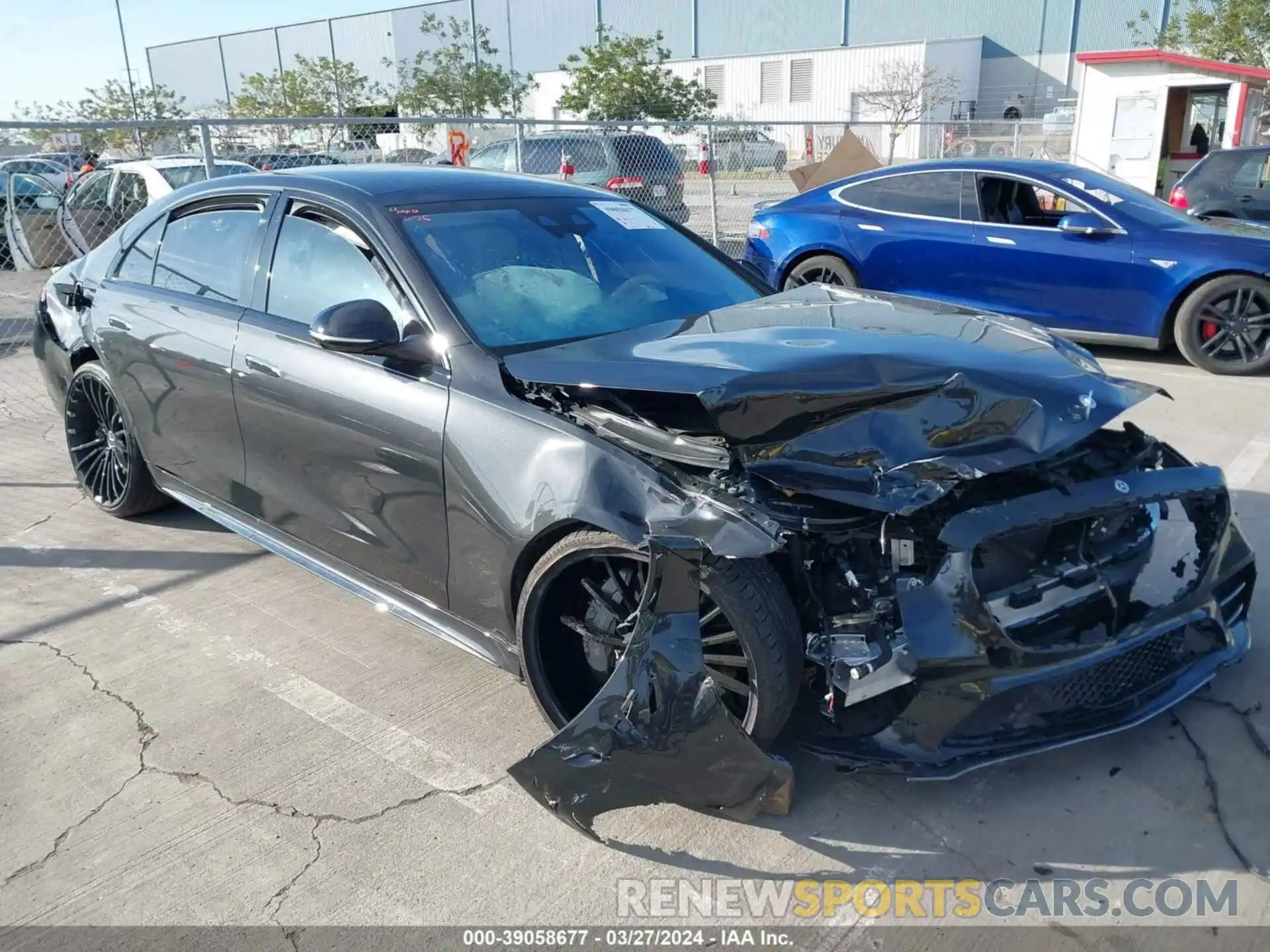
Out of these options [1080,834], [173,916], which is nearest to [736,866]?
[1080,834]

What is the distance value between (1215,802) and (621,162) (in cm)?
1275

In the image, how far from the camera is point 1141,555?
292 centimetres

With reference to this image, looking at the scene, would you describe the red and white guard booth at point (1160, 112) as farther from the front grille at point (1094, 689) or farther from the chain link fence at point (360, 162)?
the front grille at point (1094, 689)

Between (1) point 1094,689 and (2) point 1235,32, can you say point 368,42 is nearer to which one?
(2) point 1235,32

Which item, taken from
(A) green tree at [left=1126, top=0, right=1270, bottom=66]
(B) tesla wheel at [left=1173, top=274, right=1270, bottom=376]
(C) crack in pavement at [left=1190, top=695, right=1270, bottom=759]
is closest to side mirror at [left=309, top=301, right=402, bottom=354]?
(C) crack in pavement at [left=1190, top=695, right=1270, bottom=759]

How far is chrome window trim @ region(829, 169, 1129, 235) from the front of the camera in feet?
24.2

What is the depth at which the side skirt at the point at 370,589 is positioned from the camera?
10.3 ft

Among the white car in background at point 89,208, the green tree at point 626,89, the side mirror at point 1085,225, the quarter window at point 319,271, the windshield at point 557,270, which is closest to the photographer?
the windshield at point 557,270

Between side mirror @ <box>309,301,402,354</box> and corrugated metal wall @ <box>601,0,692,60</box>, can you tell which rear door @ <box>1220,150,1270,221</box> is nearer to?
side mirror @ <box>309,301,402,354</box>

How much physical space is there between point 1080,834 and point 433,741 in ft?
6.23

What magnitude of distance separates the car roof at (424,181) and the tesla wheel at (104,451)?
143 cm

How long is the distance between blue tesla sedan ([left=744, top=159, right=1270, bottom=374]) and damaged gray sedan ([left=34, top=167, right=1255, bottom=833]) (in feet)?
13.9

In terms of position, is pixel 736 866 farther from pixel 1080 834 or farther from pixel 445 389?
pixel 445 389

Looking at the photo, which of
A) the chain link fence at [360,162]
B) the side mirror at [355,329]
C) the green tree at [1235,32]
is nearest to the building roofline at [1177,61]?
the chain link fence at [360,162]
